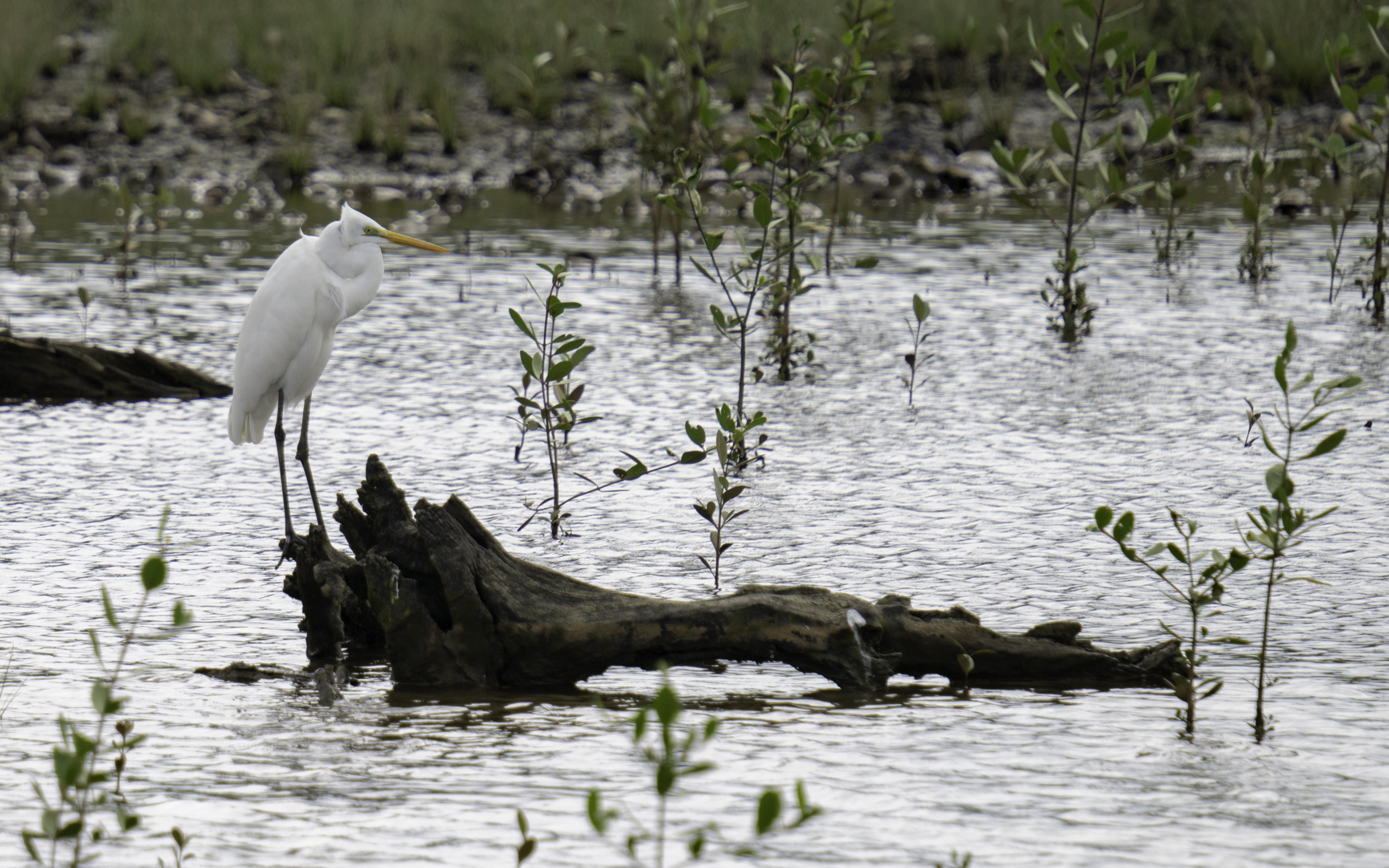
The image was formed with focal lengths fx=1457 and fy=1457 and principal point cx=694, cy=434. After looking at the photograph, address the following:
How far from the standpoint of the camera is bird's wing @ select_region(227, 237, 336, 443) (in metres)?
5.11

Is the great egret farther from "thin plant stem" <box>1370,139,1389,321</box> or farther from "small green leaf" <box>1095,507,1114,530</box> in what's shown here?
"thin plant stem" <box>1370,139,1389,321</box>

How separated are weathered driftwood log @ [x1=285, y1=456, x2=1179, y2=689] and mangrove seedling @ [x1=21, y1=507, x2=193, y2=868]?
790 mm

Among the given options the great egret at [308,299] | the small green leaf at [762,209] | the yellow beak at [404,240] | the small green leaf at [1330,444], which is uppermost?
the small green leaf at [762,209]

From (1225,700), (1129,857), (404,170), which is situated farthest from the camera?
(404,170)

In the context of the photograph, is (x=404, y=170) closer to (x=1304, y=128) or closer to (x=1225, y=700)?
(x=1304, y=128)

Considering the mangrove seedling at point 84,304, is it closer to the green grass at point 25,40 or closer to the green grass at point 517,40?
the green grass at point 517,40

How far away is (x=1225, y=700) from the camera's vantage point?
11.9 feet

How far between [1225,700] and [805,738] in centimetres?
108

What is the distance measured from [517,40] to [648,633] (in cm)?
1741

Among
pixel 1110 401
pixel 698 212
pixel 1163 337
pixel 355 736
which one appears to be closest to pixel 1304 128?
pixel 1163 337

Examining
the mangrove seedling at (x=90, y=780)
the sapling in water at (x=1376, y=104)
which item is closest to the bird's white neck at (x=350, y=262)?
the mangrove seedling at (x=90, y=780)

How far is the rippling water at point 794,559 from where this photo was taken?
303cm

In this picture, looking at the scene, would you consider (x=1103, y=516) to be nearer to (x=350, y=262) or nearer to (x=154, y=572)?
(x=154, y=572)

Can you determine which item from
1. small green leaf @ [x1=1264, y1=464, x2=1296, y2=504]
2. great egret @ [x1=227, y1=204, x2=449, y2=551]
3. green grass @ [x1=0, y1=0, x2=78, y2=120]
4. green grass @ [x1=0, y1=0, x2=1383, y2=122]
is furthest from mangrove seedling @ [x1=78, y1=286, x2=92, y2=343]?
green grass @ [x1=0, y1=0, x2=78, y2=120]
